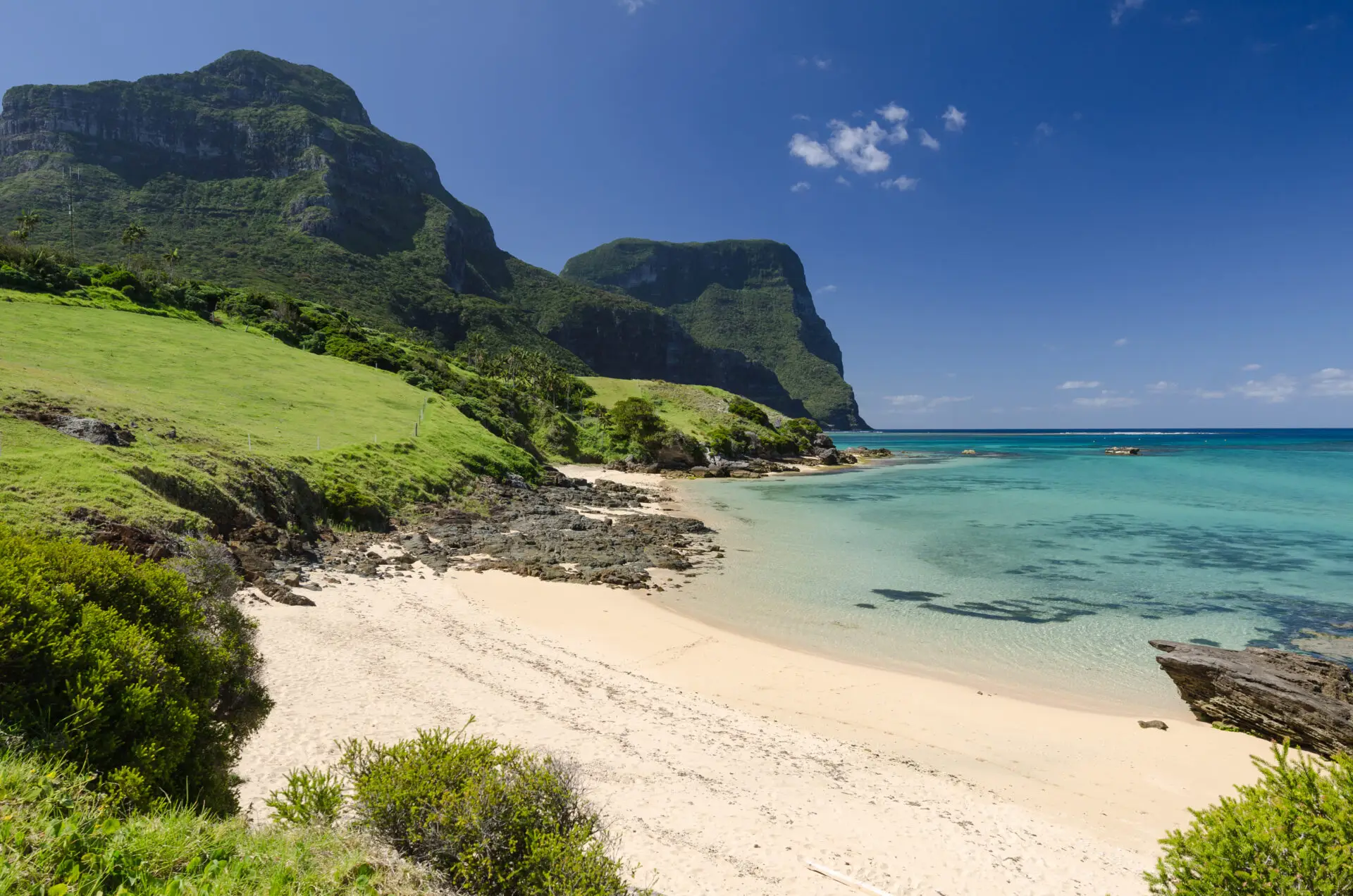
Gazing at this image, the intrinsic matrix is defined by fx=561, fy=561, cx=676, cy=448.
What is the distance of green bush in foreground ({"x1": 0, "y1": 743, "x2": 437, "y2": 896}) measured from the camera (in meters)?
3.16

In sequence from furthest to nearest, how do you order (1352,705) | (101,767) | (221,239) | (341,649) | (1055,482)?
(221,239) < (1055,482) < (341,649) < (1352,705) < (101,767)

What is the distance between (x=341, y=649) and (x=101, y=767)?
9.16m

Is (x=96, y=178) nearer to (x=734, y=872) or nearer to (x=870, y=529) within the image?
(x=870, y=529)

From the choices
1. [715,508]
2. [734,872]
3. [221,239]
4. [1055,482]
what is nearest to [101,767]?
[734,872]

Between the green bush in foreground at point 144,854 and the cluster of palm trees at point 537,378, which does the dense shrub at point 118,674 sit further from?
the cluster of palm trees at point 537,378

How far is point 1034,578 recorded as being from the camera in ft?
82.4

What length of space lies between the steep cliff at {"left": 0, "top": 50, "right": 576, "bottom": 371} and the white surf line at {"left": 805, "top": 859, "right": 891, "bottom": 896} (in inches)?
4526

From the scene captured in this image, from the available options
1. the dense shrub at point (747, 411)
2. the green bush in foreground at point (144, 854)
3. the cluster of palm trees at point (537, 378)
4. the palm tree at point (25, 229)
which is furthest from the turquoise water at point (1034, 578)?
the palm tree at point (25, 229)

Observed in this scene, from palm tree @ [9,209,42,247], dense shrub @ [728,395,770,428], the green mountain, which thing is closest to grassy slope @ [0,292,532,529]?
palm tree @ [9,209,42,247]

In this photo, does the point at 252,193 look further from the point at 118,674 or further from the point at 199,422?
the point at 118,674

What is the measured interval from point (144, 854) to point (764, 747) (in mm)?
8962

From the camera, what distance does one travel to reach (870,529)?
36906 millimetres

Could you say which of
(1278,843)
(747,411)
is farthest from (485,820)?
(747,411)

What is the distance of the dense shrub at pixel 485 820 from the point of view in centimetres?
504
